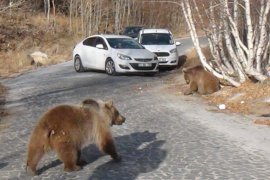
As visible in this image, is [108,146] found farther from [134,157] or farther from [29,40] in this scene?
[29,40]

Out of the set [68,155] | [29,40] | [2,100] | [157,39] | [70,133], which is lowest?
[29,40]

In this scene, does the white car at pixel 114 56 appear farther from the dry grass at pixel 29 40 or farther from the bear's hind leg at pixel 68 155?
the bear's hind leg at pixel 68 155

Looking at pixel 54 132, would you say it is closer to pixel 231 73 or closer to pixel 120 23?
pixel 231 73

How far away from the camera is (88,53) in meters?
25.4

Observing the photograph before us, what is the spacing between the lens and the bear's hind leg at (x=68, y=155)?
777 centimetres

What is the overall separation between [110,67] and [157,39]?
184 inches

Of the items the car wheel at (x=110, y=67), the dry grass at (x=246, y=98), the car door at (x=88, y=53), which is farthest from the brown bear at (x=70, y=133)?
the car door at (x=88, y=53)

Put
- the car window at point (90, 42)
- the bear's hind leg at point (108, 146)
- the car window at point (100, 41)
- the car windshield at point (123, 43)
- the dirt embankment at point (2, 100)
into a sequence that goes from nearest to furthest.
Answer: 1. the bear's hind leg at point (108, 146)
2. the dirt embankment at point (2, 100)
3. the car windshield at point (123, 43)
4. the car window at point (100, 41)
5. the car window at point (90, 42)

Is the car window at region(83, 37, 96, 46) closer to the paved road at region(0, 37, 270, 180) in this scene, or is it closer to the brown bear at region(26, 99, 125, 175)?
the paved road at region(0, 37, 270, 180)

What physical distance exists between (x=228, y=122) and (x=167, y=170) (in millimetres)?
4752

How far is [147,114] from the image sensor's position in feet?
44.9

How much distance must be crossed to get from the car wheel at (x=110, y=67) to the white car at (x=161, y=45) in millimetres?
2847

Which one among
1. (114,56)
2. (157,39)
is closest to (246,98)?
(114,56)

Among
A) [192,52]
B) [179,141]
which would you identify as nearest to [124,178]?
[179,141]
